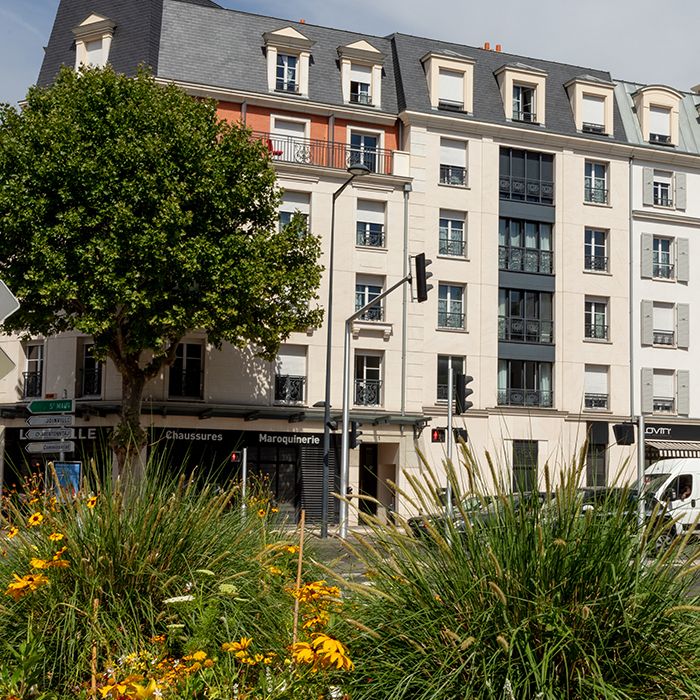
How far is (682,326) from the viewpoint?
40344mm

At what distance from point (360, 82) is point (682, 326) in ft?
51.1

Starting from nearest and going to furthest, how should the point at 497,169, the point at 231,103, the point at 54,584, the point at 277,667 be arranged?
the point at 277,667, the point at 54,584, the point at 231,103, the point at 497,169

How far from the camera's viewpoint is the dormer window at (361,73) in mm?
37156

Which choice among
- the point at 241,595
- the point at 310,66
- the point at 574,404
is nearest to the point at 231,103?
the point at 310,66

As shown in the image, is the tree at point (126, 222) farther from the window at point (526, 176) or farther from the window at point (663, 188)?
the window at point (663, 188)

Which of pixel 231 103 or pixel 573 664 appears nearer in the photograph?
pixel 573 664

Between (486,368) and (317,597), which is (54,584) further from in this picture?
(486,368)

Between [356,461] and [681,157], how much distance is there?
18.0 meters

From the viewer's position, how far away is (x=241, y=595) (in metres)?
5.46

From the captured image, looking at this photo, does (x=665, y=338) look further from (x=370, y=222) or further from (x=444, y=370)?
(x=370, y=222)

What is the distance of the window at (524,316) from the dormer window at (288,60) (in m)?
10.4

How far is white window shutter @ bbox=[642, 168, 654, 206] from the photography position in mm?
40344

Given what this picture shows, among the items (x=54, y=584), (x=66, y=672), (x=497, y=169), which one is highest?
(x=497, y=169)

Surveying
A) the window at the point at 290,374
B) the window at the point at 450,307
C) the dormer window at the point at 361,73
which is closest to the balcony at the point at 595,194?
the window at the point at 450,307
